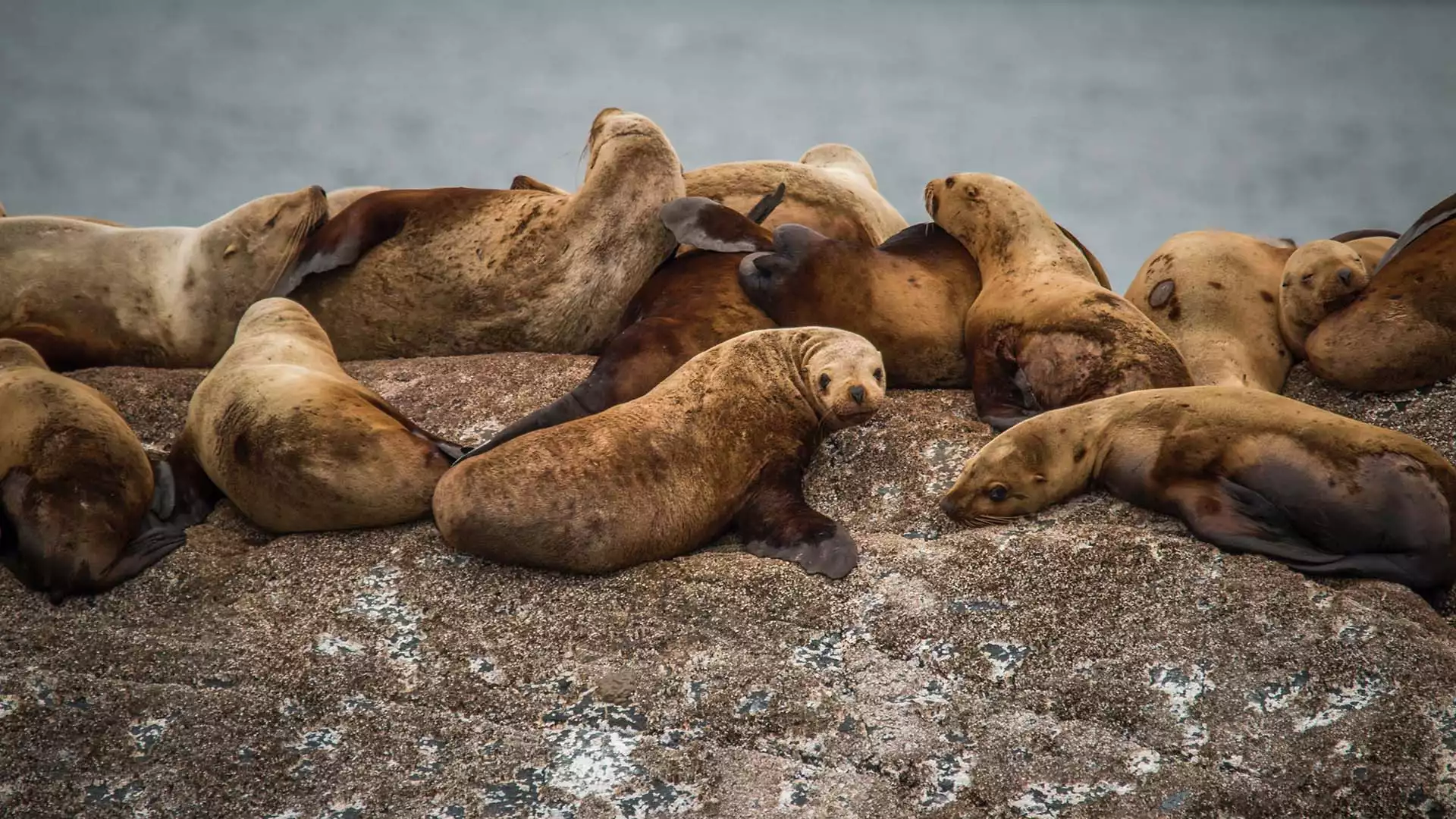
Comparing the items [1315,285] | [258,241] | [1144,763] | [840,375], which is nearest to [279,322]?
[258,241]

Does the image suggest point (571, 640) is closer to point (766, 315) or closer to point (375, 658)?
point (375, 658)

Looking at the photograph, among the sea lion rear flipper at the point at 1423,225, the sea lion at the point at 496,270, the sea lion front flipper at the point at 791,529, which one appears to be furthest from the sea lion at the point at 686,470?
the sea lion rear flipper at the point at 1423,225

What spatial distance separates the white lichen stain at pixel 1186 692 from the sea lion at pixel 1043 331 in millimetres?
1663

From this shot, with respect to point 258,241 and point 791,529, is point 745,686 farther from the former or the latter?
point 258,241

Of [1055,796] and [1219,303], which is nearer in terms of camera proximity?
[1055,796]

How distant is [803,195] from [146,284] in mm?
3186

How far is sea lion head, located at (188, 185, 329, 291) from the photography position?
22.0 feet

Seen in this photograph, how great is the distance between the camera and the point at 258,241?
Result: 267 inches

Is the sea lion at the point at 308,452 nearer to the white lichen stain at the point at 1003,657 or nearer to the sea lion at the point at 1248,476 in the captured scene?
the sea lion at the point at 1248,476

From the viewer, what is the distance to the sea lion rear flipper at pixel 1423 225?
582 cm

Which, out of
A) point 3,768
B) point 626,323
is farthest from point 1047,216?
point 3,768

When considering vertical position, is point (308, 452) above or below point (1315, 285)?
below

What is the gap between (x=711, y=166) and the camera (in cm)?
756

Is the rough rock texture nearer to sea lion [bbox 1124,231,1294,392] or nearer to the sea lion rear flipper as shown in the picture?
sea lion [bbox 1124,231,1294,392]
